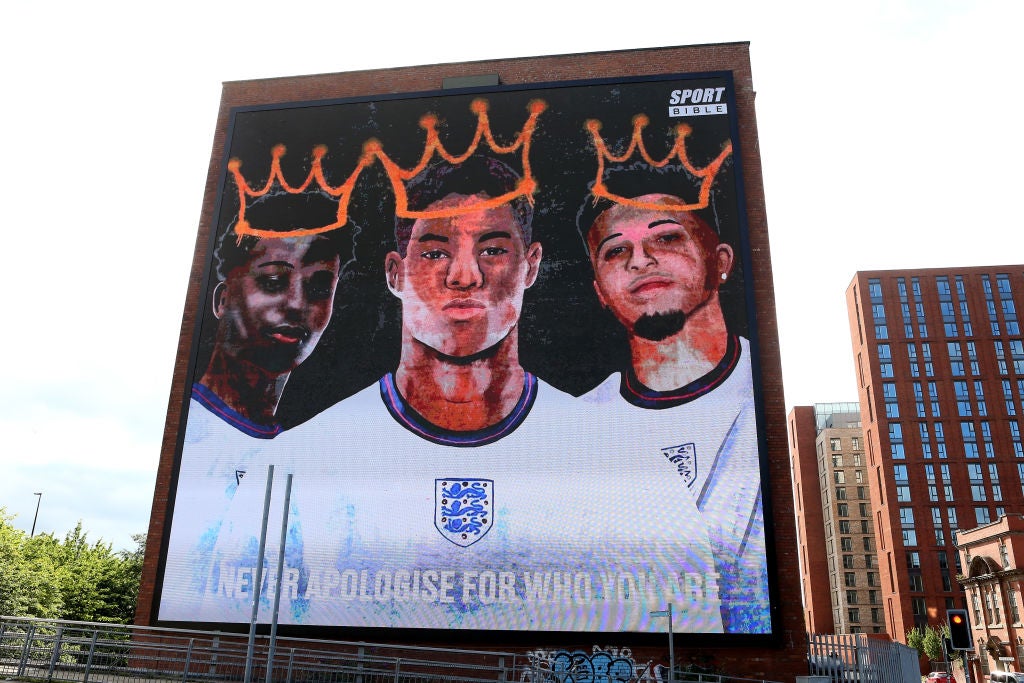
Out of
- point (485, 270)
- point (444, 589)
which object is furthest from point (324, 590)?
point (485, 270)

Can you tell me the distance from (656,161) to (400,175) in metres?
8.95

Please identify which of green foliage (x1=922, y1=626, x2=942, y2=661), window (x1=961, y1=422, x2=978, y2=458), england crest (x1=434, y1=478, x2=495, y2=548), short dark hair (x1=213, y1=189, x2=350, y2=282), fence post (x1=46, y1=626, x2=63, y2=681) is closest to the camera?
fence post (x1=46, y1=626, x2=63, y2=681)

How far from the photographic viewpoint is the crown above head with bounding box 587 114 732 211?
27766 mm

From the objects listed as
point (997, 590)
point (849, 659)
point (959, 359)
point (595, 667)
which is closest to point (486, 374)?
point (595, 667)

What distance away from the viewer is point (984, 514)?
317 ft

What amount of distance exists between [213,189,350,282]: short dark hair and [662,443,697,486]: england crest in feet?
43.1

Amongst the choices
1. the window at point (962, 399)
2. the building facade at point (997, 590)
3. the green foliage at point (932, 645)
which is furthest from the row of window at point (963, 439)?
the building facade at point (997, 590)

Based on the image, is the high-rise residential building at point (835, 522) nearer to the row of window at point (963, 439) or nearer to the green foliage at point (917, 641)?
the row of window at point (963, 439)

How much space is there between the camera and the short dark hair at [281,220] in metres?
29.4

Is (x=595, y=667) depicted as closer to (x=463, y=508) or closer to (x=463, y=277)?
(x=463, y=508)

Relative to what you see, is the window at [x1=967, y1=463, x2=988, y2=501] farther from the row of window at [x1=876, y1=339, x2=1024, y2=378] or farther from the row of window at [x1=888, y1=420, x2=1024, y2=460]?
the row of window at [x1=876, y1=339, x2=1024, y2=378]

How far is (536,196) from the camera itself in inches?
1120

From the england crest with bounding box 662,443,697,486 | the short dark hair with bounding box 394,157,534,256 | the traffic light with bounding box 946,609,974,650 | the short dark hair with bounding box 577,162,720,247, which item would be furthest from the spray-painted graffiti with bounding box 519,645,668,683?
the short dark hair with bounding box 394,157,534,256

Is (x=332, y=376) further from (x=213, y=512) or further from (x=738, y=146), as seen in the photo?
(x=738, y=146)
